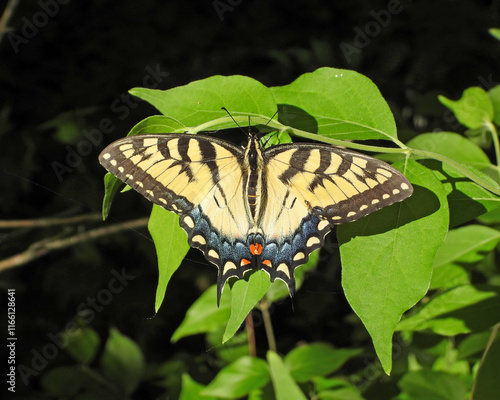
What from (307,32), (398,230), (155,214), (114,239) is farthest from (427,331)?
(307,32)

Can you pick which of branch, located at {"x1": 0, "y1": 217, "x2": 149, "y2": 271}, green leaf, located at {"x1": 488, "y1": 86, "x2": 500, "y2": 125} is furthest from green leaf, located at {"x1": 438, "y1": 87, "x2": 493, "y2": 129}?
branch, located at {"x1": 0, "y1": 217, "x2": 149, "y2": 271}

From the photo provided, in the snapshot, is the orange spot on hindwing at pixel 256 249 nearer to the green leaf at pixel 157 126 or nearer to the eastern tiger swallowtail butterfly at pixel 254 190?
the eastern tiger swallowtail butterfly at pixel 254 190

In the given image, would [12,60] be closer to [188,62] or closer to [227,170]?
[188,62]

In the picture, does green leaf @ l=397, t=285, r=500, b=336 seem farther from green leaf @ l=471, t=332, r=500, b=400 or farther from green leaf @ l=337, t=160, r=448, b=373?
green leaf @ l=337, t=160, r=448, b=373

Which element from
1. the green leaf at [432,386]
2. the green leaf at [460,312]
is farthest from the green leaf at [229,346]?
the green leaf at [460,312]

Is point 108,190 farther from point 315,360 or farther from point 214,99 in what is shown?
point 315,360

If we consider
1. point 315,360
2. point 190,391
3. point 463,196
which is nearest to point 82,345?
point 190,391
